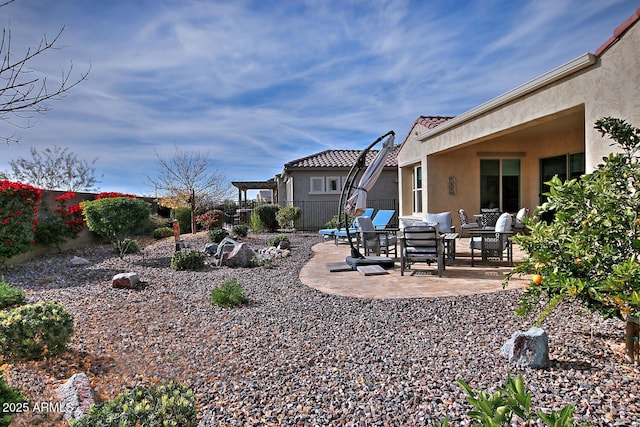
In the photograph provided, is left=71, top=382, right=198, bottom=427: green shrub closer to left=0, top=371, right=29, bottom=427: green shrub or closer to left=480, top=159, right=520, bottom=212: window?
left=0, top=371, right=29, bottom=427: green shrub

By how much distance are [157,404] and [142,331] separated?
278 cm

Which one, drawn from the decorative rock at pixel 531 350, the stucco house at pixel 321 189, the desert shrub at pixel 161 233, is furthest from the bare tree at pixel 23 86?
the stucco house at pixel 321 189

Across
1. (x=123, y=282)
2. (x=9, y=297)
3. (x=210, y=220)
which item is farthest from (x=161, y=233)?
(x=9, y=297)

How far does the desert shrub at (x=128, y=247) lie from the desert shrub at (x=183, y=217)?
260 inches

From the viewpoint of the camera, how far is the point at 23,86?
2574mm

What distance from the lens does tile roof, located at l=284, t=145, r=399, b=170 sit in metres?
19.8

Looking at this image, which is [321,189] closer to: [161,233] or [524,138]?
[161,233]

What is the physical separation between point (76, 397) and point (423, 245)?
5745 mm

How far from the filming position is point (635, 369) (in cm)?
292

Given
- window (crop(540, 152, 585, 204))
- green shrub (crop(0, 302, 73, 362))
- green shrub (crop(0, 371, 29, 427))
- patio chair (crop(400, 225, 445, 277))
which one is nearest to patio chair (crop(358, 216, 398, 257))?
patio chair (crop(400, 225, 445, 277))

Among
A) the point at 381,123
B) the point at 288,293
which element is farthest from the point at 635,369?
the point at 381,123

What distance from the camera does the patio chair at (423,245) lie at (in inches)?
266

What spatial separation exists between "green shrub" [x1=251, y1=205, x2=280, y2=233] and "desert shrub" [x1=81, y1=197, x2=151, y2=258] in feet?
23.5

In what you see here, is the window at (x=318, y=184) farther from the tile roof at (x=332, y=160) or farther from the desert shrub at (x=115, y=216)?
the desert shrub at (x=115, y=216)
